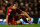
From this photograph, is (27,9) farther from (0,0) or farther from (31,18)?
(0,0)

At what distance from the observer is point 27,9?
7.07 ft

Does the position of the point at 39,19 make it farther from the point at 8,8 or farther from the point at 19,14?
the point at 8,8

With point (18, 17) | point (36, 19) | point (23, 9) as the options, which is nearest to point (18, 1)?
point (23, 9)

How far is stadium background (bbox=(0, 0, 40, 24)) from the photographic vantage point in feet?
6.80

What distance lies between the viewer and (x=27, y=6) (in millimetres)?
2184

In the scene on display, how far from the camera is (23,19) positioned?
6.53 ft

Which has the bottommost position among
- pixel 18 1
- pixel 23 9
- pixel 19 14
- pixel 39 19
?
pixel 39 19

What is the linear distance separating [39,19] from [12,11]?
72 centimetres

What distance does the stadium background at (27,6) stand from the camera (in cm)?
207

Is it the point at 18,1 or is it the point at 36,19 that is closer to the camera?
the point at 36,19

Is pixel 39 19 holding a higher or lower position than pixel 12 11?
lower

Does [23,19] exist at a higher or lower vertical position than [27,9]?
lower

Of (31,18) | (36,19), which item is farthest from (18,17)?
(36,19)

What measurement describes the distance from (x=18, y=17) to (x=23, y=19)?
139mm
